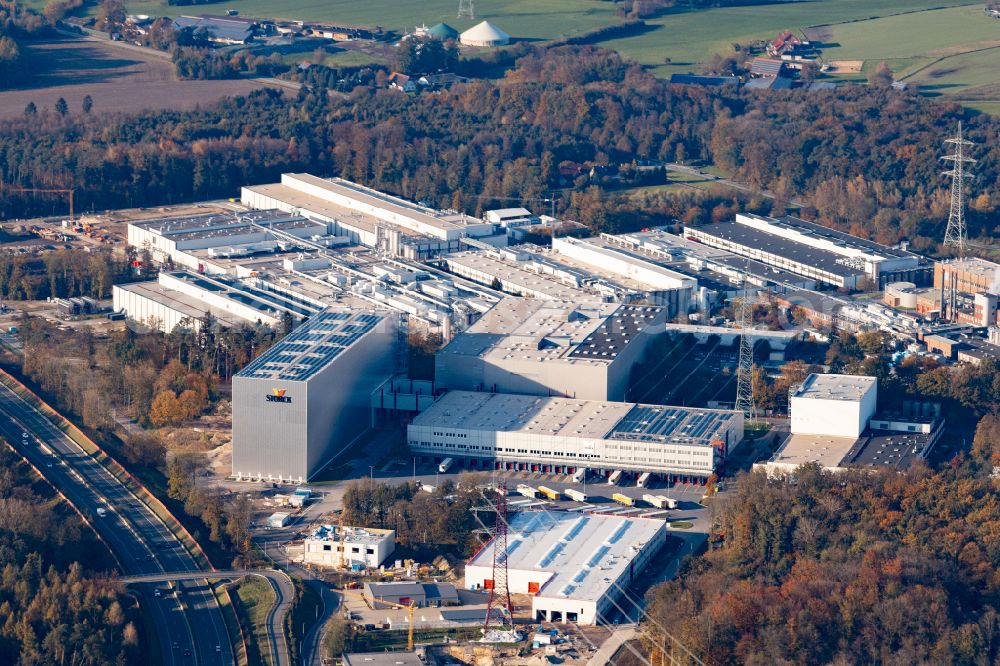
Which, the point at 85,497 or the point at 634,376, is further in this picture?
the point at 634,376

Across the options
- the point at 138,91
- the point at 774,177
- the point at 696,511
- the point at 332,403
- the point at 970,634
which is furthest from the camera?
the point at 138,91

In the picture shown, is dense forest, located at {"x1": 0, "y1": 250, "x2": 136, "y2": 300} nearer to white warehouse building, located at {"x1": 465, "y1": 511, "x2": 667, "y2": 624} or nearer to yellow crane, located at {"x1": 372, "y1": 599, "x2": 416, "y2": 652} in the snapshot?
white warehouse building, located at {"x1": 465, "y1": 511, "x2": 667, "y2": 624}

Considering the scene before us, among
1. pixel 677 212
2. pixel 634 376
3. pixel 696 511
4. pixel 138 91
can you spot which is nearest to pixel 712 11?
pixel 138 91

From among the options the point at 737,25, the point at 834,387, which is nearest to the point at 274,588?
the point at 834,387

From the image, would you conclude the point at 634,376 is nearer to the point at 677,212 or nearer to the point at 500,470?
the point at 500,470

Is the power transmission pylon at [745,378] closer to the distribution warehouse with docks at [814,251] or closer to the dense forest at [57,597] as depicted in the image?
the distribution warehouse with docks at [814,251]

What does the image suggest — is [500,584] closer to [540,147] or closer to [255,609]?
[255,609]
